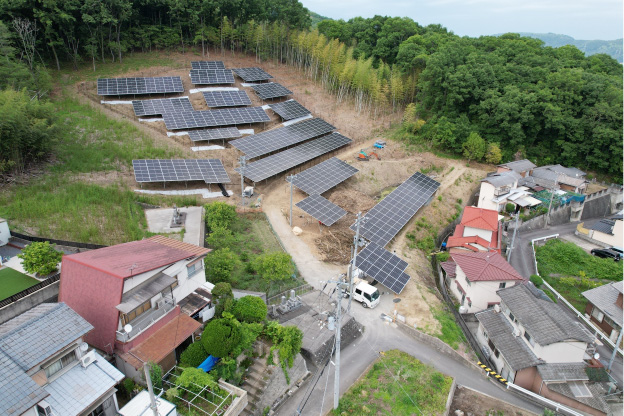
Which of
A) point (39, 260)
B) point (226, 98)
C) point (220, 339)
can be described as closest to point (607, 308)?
point (220, 339)

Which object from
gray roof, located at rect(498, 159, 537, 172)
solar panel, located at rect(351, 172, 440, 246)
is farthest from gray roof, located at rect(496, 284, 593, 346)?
gray roof, located at rect(498, 159, 537, 172)

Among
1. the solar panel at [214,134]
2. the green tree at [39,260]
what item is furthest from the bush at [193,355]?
the solar panel at [214,134]

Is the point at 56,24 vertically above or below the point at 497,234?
above

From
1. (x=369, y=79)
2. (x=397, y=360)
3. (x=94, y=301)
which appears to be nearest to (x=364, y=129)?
(x=369, y=79)

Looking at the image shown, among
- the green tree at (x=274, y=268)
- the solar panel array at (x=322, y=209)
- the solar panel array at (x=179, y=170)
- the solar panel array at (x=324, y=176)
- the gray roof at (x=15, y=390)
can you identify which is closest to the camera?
the gray roof at (x=15, y=390)

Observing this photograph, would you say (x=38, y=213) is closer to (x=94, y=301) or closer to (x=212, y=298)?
(x=94, y=301)

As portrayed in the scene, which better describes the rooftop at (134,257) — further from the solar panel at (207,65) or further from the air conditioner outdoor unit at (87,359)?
the solar panel at (207,65)
